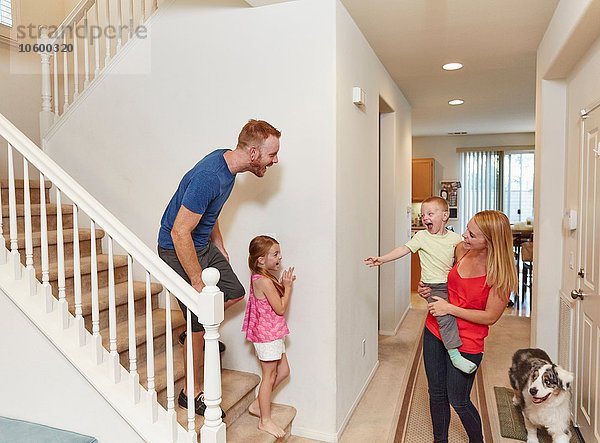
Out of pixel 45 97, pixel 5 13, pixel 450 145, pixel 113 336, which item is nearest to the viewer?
pixel 113 336

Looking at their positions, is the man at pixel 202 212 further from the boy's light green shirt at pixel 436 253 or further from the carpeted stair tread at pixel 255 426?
the boy's light green shirt at pixel 436 253

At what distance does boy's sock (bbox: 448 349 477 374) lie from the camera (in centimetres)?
228

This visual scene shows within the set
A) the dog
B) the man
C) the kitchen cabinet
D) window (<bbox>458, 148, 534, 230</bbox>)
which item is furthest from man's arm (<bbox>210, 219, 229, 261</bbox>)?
window (<bbox>458, 148, 534, 230</bbox>)

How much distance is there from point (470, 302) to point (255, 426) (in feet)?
4.39

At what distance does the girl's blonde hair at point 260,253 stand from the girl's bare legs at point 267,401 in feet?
1.38

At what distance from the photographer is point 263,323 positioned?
2.66 m

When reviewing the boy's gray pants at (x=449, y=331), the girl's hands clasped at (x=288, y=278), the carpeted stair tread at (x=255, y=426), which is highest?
the girl's hands clasped at (x=288, y=278)

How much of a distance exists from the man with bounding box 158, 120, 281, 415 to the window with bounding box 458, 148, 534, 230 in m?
7.18

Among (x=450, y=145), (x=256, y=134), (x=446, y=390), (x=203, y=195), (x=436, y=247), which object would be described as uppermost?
(x=450, y=145)

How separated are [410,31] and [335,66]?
2.91 ft

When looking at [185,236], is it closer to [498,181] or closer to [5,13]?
[5,13]

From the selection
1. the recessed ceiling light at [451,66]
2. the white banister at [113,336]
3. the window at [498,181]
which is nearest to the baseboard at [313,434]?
the white banister at [113,336]

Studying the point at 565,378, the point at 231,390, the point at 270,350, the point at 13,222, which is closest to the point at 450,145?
the point at 565,378

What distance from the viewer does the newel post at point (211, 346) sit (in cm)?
Answer: 195
